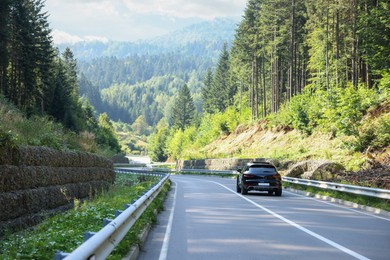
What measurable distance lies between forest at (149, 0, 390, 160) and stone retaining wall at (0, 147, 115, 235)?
18861mm

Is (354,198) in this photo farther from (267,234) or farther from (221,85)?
(221,85)

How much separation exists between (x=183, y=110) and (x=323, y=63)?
93764 mm

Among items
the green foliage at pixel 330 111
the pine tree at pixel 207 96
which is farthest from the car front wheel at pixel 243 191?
the pine tree at pixel 207 96

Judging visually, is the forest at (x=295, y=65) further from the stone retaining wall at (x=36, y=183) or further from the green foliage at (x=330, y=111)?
the stone retaining wall at (x=36, y=183)

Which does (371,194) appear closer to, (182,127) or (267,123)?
(267,123)

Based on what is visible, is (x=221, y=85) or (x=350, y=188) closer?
(x=350, y=188)

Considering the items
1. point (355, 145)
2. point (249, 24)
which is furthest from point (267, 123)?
point (355, 145)

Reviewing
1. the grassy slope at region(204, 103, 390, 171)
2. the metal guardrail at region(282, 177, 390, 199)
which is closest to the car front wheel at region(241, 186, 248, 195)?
the metal guardrail at region(282, 177, 390, 199)

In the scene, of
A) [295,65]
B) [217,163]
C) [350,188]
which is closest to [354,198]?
[350,188]

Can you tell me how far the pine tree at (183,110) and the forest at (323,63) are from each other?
1867 inches

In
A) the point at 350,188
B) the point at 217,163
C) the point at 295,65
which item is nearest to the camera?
the point at 350,188

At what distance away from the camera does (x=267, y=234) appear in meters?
11.0

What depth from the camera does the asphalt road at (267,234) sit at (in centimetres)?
873

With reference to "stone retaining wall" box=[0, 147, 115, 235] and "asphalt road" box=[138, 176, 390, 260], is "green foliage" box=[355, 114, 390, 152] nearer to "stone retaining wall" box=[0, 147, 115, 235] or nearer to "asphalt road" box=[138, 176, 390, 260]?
"asphalt road" box=[138, 176, 390, 260]
